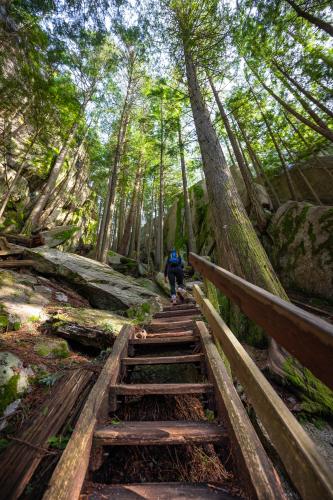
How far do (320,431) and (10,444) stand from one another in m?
3.75

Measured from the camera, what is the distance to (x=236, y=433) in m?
1.54

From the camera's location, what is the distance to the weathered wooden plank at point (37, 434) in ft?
5.34

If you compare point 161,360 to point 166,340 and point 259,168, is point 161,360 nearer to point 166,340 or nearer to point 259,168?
point 166,340

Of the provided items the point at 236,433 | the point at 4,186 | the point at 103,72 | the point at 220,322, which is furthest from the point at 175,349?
the point at 103,72

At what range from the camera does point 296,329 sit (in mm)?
909

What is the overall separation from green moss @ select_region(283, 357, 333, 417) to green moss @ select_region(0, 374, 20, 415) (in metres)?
3.91

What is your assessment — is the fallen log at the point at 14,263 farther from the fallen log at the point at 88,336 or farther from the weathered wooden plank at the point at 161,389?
the weathered wooden plank at the point at 161,389

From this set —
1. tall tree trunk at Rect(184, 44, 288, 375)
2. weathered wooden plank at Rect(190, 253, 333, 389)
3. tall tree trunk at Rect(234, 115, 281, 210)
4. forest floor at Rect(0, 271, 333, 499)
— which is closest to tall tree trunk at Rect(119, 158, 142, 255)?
tall tree trunk at Rect(234, 115, 281, 210)

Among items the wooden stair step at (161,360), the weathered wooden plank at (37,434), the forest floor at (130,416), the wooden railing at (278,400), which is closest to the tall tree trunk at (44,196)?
the forest floor at (130,416)

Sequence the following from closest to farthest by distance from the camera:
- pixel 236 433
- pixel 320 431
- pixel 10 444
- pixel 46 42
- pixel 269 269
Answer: pixel 236 433 < pixel 10 444 < pixel 320 431 < pixel 269 269 < pixel 46 42

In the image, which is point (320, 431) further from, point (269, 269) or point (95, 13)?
point (95, 13)

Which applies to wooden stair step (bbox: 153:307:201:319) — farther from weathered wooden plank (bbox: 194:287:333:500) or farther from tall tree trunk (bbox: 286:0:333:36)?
tall tree trunk (bbox: 286:0:333:36)

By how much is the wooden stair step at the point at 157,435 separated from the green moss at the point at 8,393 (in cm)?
139

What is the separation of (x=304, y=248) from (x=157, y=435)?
414 inches
